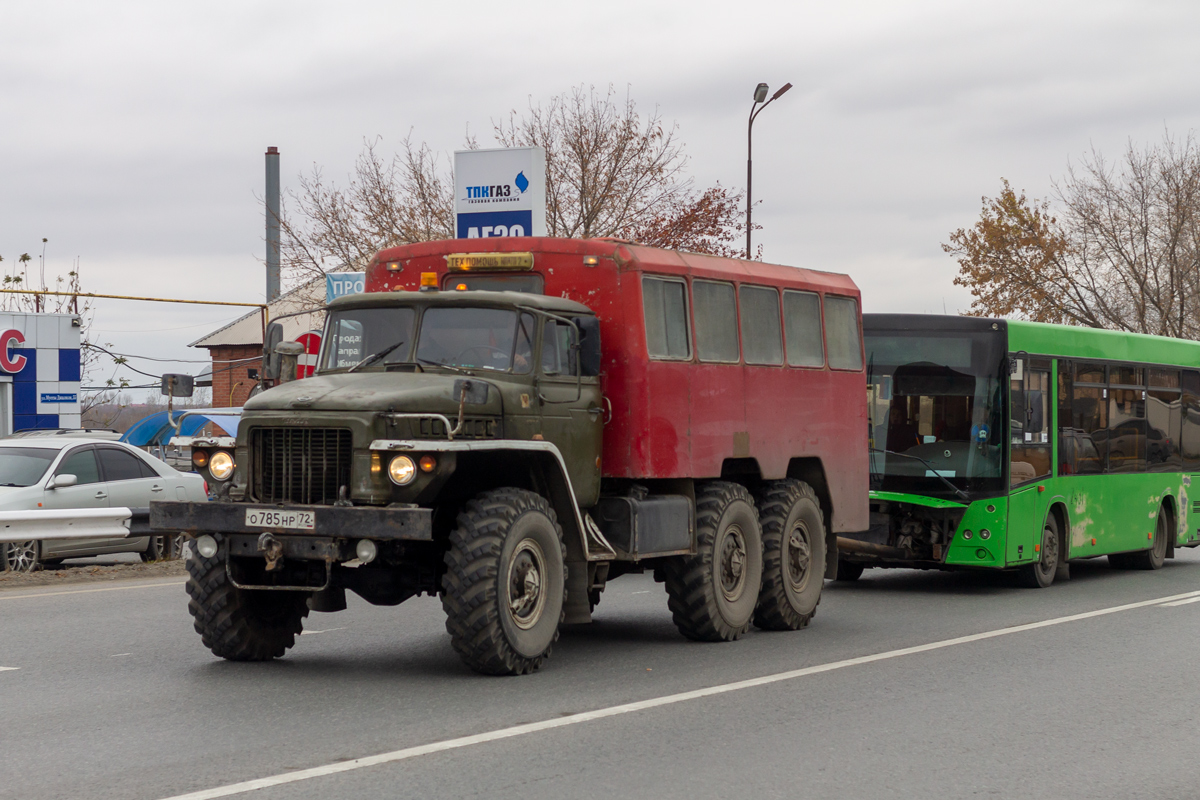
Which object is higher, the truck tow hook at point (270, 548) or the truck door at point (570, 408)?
the truck door at point (570, 408)

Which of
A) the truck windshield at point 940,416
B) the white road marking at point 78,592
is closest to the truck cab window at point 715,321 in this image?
the truck windshield at point 940,416

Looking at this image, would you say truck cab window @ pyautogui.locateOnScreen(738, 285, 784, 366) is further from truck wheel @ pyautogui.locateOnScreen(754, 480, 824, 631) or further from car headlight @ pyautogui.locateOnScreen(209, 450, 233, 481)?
car headlight @ pyautogui.locateOnScreen(209, 450, 233, 481)

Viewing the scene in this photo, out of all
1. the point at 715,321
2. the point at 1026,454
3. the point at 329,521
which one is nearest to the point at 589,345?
the point at 715,321

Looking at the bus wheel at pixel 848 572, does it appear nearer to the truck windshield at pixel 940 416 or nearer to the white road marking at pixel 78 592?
the truck windshield at pixel 940 416

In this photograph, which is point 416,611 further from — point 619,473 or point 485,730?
point 485,730

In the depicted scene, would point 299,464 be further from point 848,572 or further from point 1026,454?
point 848,572

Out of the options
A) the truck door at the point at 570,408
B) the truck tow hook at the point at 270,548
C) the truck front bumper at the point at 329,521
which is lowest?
the truck tow hook at the point at 270,548

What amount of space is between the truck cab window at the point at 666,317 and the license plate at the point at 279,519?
10.2 feet

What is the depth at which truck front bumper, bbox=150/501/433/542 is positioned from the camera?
8.76 m

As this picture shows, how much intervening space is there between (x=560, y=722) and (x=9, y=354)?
3100cm

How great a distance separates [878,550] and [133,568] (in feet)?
27.8

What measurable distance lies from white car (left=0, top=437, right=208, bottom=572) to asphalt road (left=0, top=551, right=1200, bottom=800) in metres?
3.61

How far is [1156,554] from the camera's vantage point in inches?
777

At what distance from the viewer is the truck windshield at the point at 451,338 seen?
33.0ft
